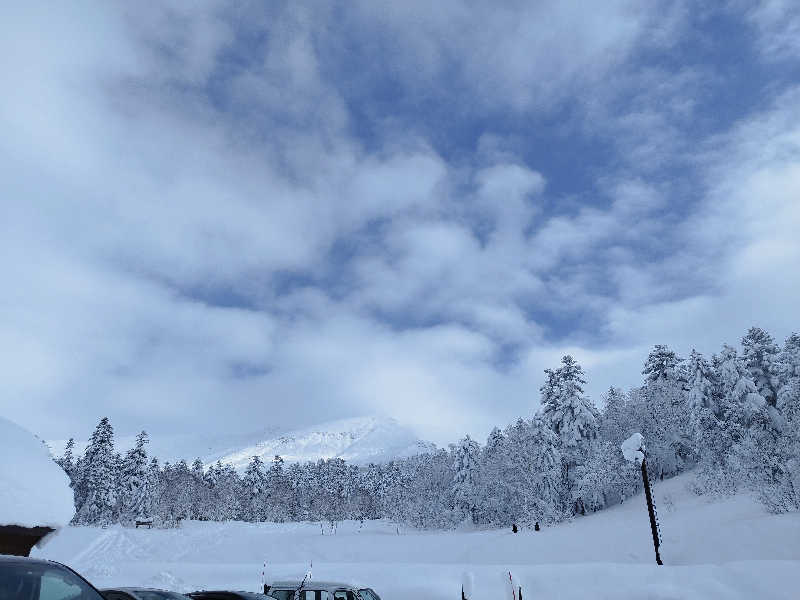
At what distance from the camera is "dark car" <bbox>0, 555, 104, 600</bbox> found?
4.06m

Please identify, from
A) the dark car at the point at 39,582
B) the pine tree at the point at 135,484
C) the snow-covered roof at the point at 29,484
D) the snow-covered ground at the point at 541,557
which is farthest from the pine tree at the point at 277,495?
the dark car at the point at 39,582

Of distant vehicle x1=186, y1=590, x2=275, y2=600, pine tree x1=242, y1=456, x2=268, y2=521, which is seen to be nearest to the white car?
distant vehicle x1=186, y1=590, x2=275, y2=600

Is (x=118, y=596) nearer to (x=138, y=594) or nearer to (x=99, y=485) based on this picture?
(x=138, y=594)

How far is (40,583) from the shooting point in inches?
164

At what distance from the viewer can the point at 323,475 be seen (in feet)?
523

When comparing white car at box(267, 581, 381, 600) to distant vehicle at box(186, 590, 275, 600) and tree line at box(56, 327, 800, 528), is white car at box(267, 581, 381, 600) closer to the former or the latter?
distant vehicle at box(186, 590, 275, 600)

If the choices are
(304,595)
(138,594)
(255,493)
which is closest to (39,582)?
(138,594)

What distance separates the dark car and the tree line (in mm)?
31416

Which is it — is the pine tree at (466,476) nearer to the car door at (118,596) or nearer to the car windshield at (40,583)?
the car door at (118,596)

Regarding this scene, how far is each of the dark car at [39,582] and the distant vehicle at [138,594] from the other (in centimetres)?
512

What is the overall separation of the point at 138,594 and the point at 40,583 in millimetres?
A: 5920

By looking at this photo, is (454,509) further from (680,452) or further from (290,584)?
(290,584)

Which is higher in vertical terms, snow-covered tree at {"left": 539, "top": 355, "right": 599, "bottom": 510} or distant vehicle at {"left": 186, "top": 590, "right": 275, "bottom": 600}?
snow-covered tree at {"left": 539, "top": 355, "right": 599, "bottom": 510}

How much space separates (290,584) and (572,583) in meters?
9.88
